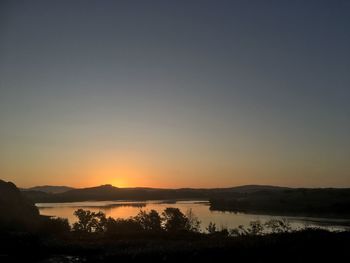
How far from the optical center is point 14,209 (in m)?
38.4

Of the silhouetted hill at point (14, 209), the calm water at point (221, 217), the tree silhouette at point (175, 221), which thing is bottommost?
the calm water at point (221, 217)

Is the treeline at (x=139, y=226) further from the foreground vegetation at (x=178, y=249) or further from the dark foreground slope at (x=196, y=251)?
the dark foreground slope at (x=196, y=251)

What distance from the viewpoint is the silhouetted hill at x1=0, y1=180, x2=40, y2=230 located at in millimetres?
36969

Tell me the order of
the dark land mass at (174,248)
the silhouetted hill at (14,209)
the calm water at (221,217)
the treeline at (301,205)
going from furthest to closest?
the treeline at (301,205) → the calm water at (221,217) → the silhouetted hill at (14,209) → the dark land mass at (174,248)

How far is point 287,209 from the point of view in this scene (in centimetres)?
8825

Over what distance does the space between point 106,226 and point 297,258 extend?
70.2 ft

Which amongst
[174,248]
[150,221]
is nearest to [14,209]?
[150,221]

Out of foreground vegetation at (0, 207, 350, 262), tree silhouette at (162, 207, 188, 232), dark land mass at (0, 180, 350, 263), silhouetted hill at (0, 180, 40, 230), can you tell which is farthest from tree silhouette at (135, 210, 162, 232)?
silhouetted hill at (0, 180, 40, 230)

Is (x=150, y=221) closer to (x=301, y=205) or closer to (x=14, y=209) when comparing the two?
(x=14, y=209)

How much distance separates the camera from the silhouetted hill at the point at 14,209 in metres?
37.0

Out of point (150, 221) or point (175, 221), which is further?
point (175, 221)

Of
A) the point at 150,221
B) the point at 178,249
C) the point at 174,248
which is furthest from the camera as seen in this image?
the point at 150,221

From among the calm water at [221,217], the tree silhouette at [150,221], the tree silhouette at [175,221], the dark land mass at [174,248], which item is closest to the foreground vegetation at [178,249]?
the dark land mass at [174,248]

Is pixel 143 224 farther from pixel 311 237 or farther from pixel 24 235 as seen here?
pixel 311 237
